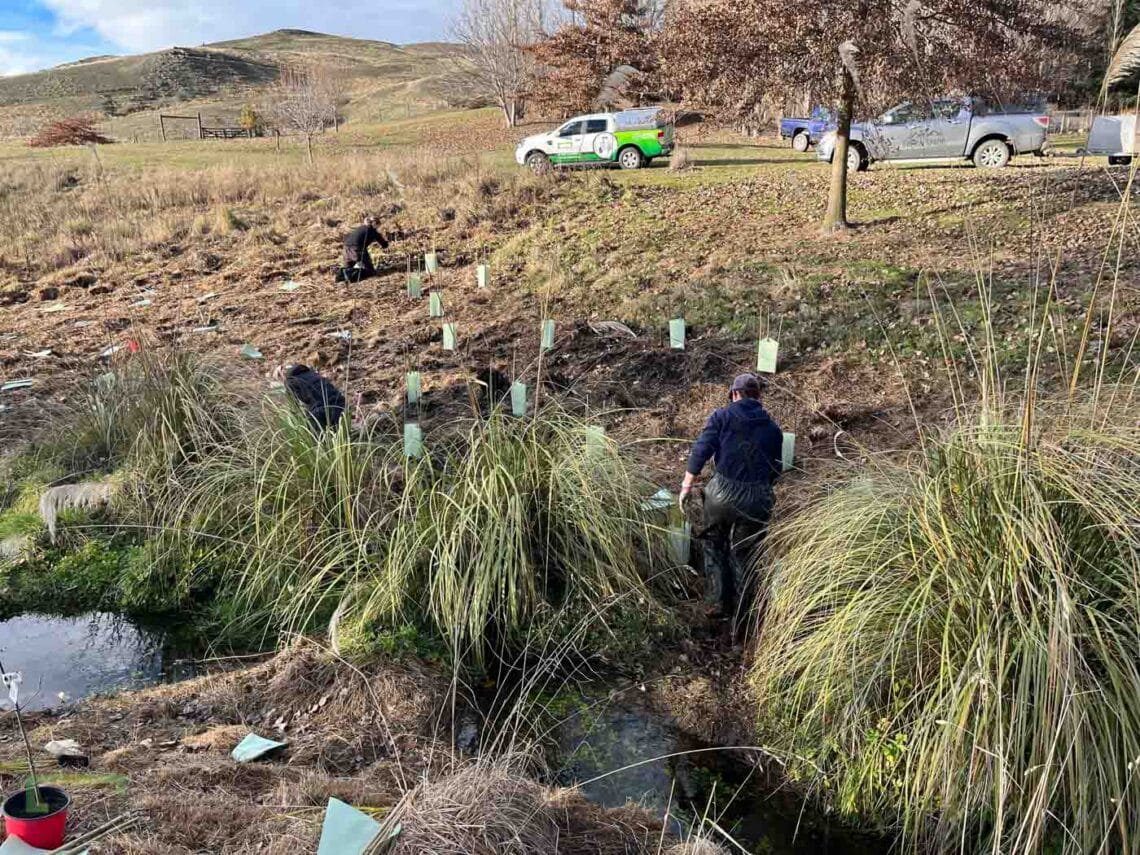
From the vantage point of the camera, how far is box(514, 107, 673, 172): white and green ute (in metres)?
19.5

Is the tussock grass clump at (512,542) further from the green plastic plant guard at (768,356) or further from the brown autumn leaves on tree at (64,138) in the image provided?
the brown autumn leaves on tree at (64,138)

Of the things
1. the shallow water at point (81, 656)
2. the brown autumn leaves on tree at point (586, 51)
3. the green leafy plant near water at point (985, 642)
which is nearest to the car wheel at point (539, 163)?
the brown autumn leaves on tree at point (586, 51)

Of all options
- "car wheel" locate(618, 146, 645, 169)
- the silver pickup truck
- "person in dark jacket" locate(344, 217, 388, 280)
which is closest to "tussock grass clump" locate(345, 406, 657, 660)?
"person in dark jacket" locate(344, 217, 388, 280)

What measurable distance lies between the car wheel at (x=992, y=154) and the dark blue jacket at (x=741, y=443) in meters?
13.6

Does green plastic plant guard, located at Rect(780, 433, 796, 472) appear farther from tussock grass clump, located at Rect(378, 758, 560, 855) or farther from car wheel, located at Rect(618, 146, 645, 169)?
car wheel, located at Rect(618, 146, 645, 169)

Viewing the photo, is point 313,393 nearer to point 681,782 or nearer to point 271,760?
point 271,760

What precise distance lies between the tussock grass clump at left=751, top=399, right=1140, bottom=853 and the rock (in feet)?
9.89

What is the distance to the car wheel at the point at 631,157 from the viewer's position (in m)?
19.7

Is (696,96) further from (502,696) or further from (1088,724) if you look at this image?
(1088,724)

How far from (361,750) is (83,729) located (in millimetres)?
1316

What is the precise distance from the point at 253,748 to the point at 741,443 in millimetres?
2922

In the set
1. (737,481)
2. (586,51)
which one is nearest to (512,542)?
(737,481)

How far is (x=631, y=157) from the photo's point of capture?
777 inches

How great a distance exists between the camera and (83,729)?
13.3 feet
